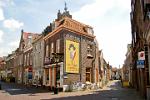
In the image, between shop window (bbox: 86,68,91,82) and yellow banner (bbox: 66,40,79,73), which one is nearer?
yellow banner (bbox: 66,40,79,73)

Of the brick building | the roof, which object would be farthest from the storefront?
the brick building

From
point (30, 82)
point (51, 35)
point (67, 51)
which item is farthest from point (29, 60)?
point (67, 51)

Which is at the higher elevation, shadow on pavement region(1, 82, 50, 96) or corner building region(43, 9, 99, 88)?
corner building region(43, 9, 99, 88)

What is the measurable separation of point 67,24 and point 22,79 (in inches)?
966

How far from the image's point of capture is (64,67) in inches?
1235

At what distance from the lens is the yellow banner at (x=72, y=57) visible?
1264 inches

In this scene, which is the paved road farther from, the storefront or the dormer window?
the dormer window

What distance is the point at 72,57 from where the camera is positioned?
108ft

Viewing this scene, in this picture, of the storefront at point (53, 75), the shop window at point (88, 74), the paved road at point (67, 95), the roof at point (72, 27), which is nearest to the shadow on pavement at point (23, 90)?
the paved road at point (67, 95)

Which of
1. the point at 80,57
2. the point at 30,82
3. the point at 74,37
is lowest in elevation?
the point at 30,82

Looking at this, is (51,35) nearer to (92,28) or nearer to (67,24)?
(67,24)

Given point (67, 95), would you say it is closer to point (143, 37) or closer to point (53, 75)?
point (143, 37)

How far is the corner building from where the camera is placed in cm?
3188

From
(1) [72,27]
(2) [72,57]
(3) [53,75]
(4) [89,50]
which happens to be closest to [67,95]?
(2) [72,57]
